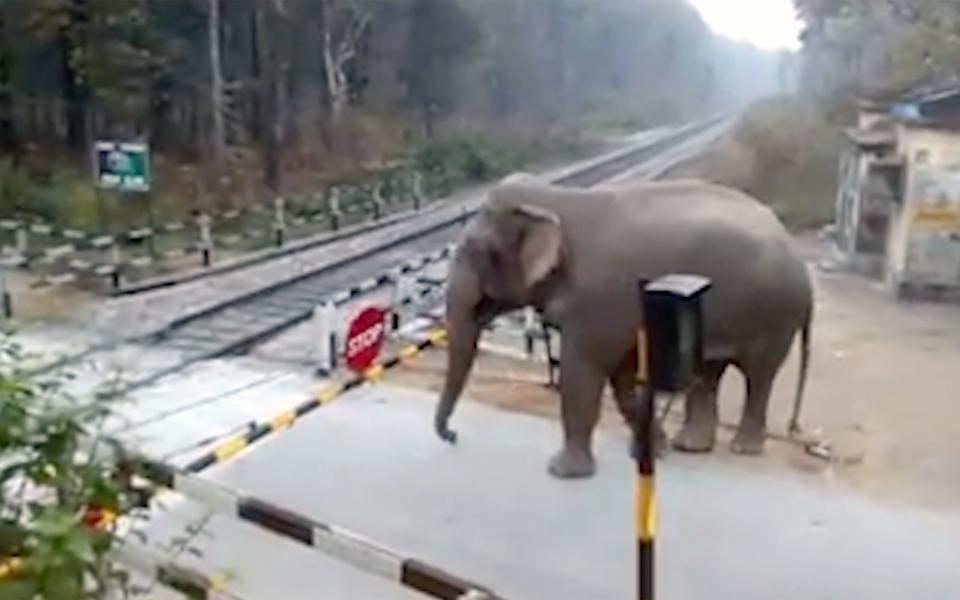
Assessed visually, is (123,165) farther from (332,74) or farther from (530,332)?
(332,74)

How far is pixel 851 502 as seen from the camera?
7359 mm

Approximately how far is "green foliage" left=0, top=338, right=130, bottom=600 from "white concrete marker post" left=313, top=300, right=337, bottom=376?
7714mm

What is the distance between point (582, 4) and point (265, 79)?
30.1 m

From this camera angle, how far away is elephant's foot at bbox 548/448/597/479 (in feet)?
24.9

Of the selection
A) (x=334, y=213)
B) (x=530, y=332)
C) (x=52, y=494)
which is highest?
(x=52, y=494)

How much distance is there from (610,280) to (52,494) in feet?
18.2

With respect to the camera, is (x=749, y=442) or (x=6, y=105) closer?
(x=749, y=442)

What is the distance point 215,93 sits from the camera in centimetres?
2320

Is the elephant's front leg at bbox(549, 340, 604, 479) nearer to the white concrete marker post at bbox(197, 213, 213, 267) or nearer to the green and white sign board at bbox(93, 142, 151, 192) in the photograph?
the green and white sign board at bbox(93, 142, 151, 192)

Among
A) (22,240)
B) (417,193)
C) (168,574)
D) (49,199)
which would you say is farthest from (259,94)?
(168,574)

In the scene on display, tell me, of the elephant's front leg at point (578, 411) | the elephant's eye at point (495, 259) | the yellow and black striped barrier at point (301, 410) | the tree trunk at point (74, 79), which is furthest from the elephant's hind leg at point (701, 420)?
the tree trunk at point (74, 79)

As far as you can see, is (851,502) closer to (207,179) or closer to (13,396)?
(13,396)

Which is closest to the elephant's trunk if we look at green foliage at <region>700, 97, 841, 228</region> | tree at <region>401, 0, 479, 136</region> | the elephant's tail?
the elephant's tail

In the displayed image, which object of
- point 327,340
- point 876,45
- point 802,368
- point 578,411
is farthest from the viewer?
point 876,45
